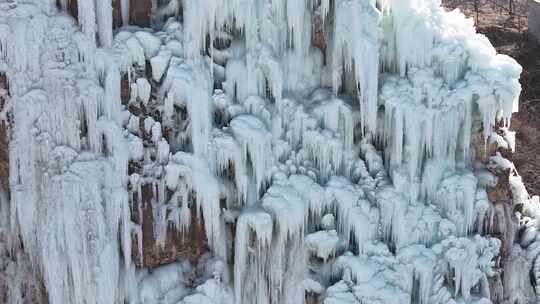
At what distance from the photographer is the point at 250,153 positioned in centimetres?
995

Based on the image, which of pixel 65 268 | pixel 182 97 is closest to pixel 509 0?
pixel 182 97

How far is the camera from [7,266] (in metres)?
10.2

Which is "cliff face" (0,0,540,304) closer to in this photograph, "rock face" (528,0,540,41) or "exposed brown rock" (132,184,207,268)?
"exposed brown rock" (132,184,207,268)

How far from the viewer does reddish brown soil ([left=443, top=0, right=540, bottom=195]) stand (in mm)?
16922

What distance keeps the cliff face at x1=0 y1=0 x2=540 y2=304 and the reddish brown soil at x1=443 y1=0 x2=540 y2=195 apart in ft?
21.2

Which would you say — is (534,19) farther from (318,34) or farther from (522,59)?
(318,34)

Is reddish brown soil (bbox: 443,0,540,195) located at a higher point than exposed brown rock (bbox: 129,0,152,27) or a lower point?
lower

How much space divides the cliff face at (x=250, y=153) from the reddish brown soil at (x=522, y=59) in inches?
255

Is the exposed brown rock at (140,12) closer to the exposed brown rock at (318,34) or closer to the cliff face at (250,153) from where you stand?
the cliff face at (250,153)

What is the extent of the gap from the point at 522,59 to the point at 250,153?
11.7 meters

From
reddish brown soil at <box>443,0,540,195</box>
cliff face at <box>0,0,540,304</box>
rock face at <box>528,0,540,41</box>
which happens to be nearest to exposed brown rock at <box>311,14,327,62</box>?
cliff face at <box>0,0,540,304</box>

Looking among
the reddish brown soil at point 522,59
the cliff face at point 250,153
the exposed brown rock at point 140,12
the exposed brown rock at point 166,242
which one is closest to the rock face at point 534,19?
the reddish brown soil at point 522,59

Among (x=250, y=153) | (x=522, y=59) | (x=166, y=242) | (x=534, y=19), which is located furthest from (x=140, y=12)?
(x=534, y=19)

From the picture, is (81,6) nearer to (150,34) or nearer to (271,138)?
(150,34)
